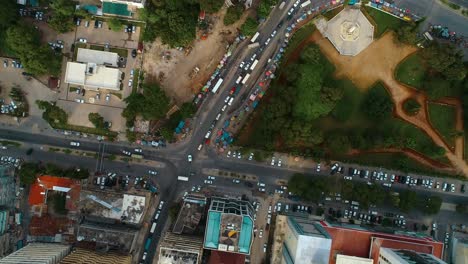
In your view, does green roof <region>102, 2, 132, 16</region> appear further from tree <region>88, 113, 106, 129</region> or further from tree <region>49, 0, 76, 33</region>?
tree <region>88, 113, 106, 129</region>

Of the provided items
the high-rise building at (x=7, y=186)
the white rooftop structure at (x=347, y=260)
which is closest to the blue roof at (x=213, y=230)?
the white rooftop structure at (x=347, y=260)

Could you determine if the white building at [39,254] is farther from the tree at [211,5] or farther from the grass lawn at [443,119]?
the grass lawn at [443,119]

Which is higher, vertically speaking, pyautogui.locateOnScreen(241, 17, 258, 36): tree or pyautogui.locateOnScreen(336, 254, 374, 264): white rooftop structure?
pyautogui.locateOnScreen(241, 17, 258, 36): tree

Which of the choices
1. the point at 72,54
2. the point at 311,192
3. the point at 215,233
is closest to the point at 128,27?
the point at 72,54

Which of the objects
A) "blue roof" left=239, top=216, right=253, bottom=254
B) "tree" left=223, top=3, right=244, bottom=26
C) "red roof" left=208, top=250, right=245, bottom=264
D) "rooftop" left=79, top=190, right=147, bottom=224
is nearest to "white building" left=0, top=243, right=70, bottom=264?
"rooftop" left=79, top=190, right=147, bottom=224

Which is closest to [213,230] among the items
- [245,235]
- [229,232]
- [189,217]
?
[229,232]

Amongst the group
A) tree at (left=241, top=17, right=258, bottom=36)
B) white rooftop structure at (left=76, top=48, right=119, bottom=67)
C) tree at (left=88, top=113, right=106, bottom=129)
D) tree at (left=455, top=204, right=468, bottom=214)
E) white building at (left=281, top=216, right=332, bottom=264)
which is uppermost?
tree at (left=241, top=17, right=258, bottom=36)

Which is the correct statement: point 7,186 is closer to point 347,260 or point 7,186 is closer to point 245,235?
point 245,235

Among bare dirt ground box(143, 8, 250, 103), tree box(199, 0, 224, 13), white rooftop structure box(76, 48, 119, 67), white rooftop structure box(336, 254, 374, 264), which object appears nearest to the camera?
white rooftop structure box(336, 254, 374, 264)

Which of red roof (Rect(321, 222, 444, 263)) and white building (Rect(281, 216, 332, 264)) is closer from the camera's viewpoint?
white building (Rect(281, 216, 332, 264))
